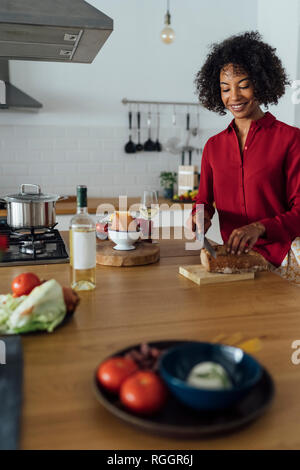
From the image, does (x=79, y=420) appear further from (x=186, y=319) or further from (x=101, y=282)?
(x=101, y=282)

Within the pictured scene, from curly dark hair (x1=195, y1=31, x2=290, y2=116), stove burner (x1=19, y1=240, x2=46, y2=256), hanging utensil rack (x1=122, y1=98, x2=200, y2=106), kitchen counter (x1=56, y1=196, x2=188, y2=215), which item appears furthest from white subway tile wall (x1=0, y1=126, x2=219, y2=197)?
stove burner (x1=19, y1=240, x2=46, y2=256)

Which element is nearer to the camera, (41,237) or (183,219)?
(41,237)

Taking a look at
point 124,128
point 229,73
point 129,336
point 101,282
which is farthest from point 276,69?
point 124,128

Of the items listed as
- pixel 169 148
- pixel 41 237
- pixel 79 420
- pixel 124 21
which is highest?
pixel 124 21

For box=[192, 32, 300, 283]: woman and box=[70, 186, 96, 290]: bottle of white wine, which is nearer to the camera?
box=[70, 186, 96, 290]: bottle of white wine

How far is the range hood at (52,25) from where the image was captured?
172cm

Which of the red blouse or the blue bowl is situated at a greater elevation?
the red blouse

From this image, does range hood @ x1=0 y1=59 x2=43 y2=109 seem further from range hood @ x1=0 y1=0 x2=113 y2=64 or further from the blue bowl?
the blue bowl

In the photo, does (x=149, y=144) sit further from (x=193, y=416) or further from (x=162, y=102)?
(x=193, y=416)

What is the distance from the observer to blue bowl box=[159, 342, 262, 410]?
0.72m

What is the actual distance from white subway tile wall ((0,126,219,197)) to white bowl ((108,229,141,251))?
2566mm

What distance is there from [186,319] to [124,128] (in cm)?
351

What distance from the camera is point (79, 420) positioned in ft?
2.53

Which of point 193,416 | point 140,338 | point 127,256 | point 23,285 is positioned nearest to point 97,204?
point 127,256
